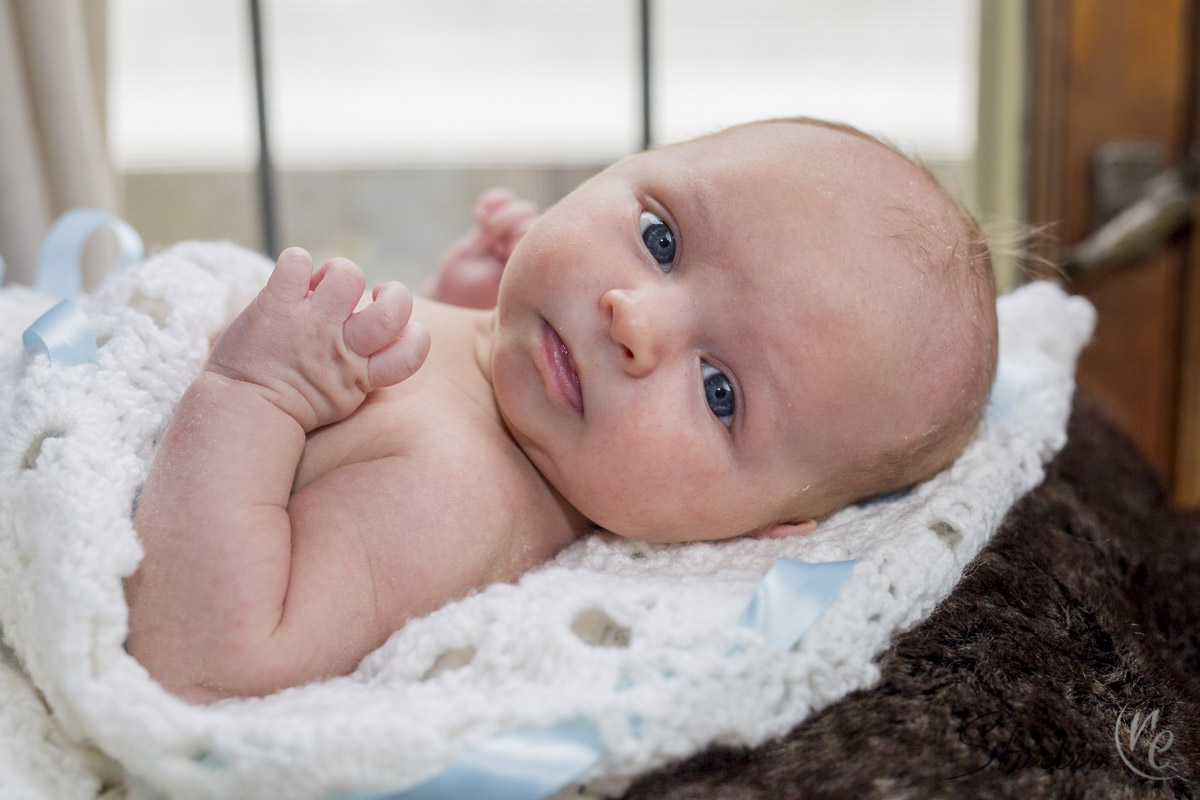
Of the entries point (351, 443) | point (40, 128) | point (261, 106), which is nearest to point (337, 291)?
point (351, 443)

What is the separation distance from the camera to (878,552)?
79cm

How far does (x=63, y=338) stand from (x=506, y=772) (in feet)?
1.69

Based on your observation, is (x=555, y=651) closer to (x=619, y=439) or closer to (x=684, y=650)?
(x=684, y=650)

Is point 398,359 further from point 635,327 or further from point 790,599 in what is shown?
point 790,599

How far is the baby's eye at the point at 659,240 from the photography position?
900mm

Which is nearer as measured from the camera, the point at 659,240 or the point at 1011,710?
the point at 1011,710

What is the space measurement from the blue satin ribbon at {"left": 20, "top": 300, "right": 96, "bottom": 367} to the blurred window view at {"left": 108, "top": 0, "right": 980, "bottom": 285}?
172 cm

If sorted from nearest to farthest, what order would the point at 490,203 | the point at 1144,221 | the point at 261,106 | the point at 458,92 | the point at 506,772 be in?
the point at 506,772 < the point at 490,203 < the point at 1144,221 < the point at 261,106 < the point at 458,92

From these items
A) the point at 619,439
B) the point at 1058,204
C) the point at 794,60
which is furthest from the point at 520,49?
the point at 619,439

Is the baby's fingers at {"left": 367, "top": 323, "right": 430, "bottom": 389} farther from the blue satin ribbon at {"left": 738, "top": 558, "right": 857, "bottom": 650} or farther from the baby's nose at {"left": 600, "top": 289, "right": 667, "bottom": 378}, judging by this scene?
the blue satin ribbon at {"left": 738, "top": 558, "right": 857, "bottom": 650}

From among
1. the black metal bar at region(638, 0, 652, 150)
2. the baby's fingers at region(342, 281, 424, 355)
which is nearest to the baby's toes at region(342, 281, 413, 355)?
the baby's fingers at region(342, 281, 424, 355)

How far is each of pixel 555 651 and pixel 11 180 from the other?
1.30 m

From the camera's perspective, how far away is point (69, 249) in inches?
45.1

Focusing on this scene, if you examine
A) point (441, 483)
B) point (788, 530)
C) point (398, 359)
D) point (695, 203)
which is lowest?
point (788, 530)
